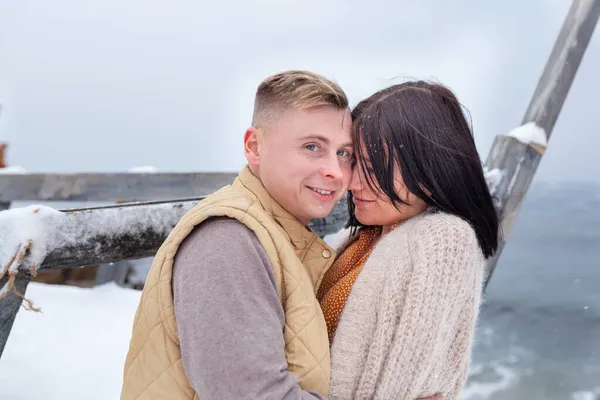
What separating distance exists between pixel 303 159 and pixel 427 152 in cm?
42

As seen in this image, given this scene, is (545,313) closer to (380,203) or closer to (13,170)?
(380,203)

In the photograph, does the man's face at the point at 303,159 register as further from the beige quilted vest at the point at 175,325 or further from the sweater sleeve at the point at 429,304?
the sweater sleeve at the point at 429,304

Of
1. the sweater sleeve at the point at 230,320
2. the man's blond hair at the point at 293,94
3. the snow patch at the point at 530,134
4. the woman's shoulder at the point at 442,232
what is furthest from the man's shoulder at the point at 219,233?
the snow patch at the point at 530,134

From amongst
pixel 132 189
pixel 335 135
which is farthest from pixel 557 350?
pixel 335 135

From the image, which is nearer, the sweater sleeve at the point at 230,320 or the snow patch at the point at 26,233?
the sweater sleeve at the point at 230,320

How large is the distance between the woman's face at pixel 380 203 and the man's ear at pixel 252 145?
1.14ft

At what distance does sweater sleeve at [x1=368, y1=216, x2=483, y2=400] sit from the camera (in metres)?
1.40

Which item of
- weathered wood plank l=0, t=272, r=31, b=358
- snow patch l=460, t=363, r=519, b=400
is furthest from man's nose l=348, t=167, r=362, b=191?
snow patch l=460, t=363, r=519, b=400

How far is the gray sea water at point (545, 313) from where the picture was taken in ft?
14.4

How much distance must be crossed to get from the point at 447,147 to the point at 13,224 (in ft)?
4.14

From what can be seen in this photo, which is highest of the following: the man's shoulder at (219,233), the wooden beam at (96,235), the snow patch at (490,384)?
the man's shoulder at (219,233)

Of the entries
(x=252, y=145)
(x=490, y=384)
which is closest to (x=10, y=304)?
(x=252, y=145)

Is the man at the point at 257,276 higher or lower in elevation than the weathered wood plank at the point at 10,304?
higher

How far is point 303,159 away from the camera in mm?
1475
